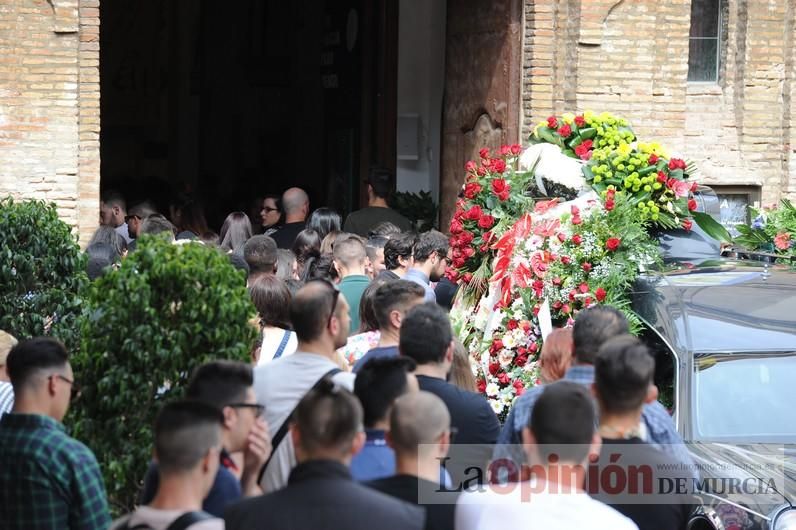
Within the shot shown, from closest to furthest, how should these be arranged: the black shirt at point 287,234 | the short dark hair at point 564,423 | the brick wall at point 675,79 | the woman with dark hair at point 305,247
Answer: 1. the short dark hair at point 564,423
2. the woman with dark hair at point 305,247
3. the black shirt at point 287,234
4. the brick wall at point 675,79

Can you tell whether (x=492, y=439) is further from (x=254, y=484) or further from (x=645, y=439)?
(x=254, y=484)

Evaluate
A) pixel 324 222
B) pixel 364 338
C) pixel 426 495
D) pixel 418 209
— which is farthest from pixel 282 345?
pixel 418 209

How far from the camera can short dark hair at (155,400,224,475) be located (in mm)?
3975

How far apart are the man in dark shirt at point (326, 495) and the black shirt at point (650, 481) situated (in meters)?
1.22

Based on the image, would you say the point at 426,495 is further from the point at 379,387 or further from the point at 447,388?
the point at 447,388

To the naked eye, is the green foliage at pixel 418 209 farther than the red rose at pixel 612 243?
Yes

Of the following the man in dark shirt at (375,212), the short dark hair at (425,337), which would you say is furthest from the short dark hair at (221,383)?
the man in dark shirt at (375,212)

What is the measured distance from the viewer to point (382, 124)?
1559 cm

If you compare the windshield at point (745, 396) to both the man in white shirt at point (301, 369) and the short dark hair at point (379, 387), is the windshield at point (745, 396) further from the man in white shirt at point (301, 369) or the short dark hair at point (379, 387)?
the short dark hair at point (379, 387)

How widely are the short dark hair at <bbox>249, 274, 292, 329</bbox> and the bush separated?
1331mm

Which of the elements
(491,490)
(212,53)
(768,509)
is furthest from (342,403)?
(212,53)

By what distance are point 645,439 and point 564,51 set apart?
8843 millimetres

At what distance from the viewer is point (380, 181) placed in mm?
12375

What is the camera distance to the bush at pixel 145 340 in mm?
5660
